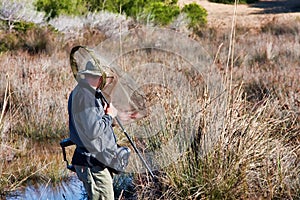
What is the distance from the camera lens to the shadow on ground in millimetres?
28719

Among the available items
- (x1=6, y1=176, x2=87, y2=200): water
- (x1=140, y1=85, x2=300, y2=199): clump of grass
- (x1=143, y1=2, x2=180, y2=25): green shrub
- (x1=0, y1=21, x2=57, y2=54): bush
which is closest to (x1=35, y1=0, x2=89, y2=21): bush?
(x1=0, y1=21, x2=57, y2=54): bush

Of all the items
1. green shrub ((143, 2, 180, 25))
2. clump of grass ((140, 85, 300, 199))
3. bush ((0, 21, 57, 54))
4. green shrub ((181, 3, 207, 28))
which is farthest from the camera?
green shrub ((181, 3, 207, 28))

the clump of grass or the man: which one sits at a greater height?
the man

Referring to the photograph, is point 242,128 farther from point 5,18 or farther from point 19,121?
point 5,18

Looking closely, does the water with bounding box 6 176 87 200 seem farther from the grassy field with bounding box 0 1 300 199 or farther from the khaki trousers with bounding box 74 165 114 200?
the khaki trousers with bounding box 74 165 114 200

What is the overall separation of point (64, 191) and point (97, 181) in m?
1.63

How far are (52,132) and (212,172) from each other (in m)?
3.38

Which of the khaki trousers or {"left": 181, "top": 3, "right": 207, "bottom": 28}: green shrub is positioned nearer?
the khaki trousers

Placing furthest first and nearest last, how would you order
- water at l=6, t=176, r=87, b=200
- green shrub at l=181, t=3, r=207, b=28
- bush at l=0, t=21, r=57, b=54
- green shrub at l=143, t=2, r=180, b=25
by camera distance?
green shrub at l=181, t=3, r=207, b=28 → green shrub at l=143, t=2, r=180, b=25 → bush at l=0, t=21, r=57, b=54 → water at l=6, t=176, r=87, b=200

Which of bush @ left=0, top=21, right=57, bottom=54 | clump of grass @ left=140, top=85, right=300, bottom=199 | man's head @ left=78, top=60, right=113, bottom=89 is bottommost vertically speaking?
bush @ left=0, top=21, right=57, bottom=54

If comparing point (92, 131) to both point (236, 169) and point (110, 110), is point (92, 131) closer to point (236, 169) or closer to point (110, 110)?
point (110, 110)

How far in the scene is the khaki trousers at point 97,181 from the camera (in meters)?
4.23

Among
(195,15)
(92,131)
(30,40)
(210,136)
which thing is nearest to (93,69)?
(92,131)

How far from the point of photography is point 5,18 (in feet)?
46.4
